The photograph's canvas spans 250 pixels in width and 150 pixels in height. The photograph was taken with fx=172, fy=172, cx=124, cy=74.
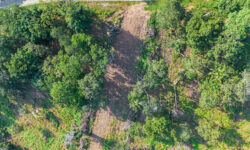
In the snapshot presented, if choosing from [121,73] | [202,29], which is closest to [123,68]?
[121,73]

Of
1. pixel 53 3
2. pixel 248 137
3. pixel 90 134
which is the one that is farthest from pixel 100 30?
pixel 248 137

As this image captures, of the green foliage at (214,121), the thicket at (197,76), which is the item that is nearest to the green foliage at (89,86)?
the thicket at (197,76)

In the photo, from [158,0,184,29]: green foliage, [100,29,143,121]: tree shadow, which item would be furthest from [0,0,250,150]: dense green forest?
[100,29,143,121]: tree shadow

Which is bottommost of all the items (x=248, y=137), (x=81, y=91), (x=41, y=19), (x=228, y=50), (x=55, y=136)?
(x=55, y=136)

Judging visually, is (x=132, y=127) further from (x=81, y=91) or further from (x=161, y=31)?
(x=161, y=31)

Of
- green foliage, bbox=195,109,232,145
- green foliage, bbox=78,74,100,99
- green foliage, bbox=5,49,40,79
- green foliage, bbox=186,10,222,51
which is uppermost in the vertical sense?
green foliage, bbox=186,10,222,51

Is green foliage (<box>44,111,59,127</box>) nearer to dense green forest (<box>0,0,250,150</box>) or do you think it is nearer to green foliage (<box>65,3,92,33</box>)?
dense green forest (<box>0,0,250,150</box>)

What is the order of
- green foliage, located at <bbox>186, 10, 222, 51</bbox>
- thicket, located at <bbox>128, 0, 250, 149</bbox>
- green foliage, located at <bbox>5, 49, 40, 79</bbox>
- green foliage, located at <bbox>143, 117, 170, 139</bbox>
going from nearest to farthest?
green foliage, located at <bbox>186, 10, 222, 51</bbox>
thicket, located at <bbox>128, 0, 250, 149</bbox>
green foliage, located at <bbox>143, 117, 170, 139</bbox>
green foliage, located at <bbox>5, 49, 40, 79</bbox>
